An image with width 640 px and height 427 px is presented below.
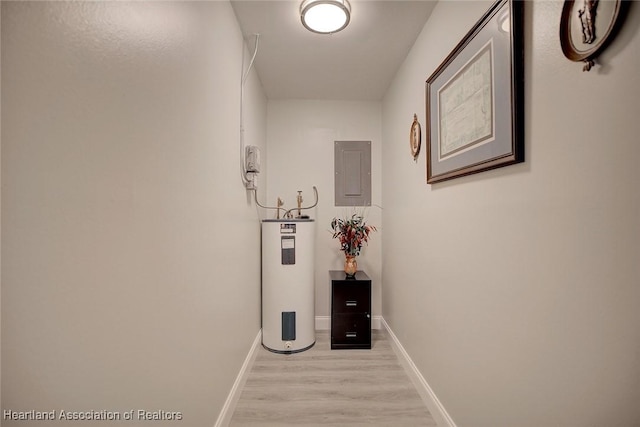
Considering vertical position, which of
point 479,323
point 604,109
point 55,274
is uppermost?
point 604,109

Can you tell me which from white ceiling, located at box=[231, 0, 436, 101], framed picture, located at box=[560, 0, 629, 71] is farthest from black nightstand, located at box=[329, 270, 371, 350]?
framed picture, located at box=[560, 0, 629, 71]

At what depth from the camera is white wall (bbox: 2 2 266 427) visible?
54cm

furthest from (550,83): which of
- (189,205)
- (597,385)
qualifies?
(189,205)

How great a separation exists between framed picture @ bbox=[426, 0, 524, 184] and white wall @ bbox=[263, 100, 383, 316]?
1512 mm

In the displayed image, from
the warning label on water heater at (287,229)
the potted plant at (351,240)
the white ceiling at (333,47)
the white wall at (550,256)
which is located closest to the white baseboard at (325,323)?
the potted plant at (351,240)

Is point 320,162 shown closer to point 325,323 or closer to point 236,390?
point 325,323

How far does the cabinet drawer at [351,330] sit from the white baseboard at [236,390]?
28.0 inches

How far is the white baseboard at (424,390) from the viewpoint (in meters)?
1.60

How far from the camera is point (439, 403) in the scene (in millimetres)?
1669

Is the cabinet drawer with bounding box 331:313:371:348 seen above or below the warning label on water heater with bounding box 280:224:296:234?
below

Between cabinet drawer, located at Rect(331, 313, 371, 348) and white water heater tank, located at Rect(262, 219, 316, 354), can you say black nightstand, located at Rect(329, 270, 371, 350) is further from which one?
white water heater tank, located at Rect(262, 219, 316, 354)

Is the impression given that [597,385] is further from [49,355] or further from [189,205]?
[189,205]

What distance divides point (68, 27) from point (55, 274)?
52cm

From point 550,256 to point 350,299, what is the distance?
1905mm
